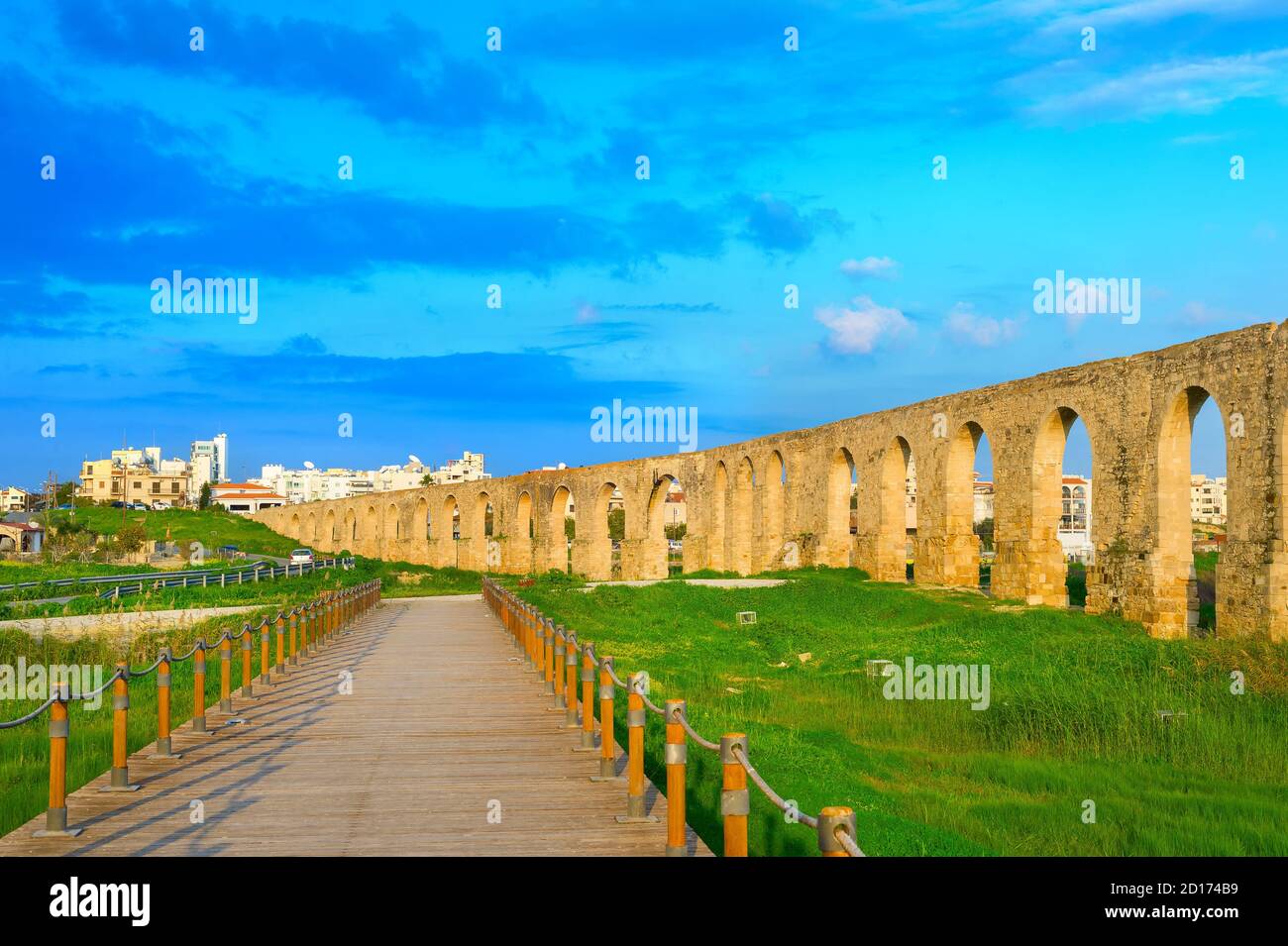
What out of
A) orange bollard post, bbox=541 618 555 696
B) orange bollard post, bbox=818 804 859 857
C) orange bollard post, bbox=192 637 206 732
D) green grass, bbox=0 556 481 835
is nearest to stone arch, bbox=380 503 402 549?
green grass, bbox=0 556 481 835

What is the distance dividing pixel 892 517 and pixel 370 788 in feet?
76.9

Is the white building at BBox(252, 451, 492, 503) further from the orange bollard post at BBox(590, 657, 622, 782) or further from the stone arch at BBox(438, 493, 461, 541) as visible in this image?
the orange bollard post at BBox(590, 657, 622, 782)

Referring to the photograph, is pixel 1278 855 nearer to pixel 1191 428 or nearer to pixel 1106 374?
pixel 1191 428

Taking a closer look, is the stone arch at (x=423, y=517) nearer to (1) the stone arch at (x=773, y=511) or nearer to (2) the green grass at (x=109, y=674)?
(2) the green grass at (x=109, y=674)

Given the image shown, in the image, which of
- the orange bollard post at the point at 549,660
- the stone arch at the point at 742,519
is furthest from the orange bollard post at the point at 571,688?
the stone arch at the point at 742,519

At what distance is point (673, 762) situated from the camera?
5.86m

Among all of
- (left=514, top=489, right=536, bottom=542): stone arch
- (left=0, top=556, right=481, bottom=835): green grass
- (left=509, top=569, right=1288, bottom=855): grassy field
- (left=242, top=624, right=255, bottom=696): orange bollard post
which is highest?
(left=514, top=489, right=536, bottom=542): stone arch

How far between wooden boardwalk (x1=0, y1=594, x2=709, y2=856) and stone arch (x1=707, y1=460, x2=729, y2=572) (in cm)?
2572

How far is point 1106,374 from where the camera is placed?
66.3 ft

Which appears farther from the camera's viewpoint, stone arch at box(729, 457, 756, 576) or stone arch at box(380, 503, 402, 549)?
stone arch at box(380, 503, 402, 549)

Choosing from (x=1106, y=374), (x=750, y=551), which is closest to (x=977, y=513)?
(x=750, y=551)

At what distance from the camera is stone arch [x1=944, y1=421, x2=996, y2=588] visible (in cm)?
2598

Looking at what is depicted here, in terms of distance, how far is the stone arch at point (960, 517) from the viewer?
2598 centimetres

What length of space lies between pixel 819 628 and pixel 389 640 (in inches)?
327
